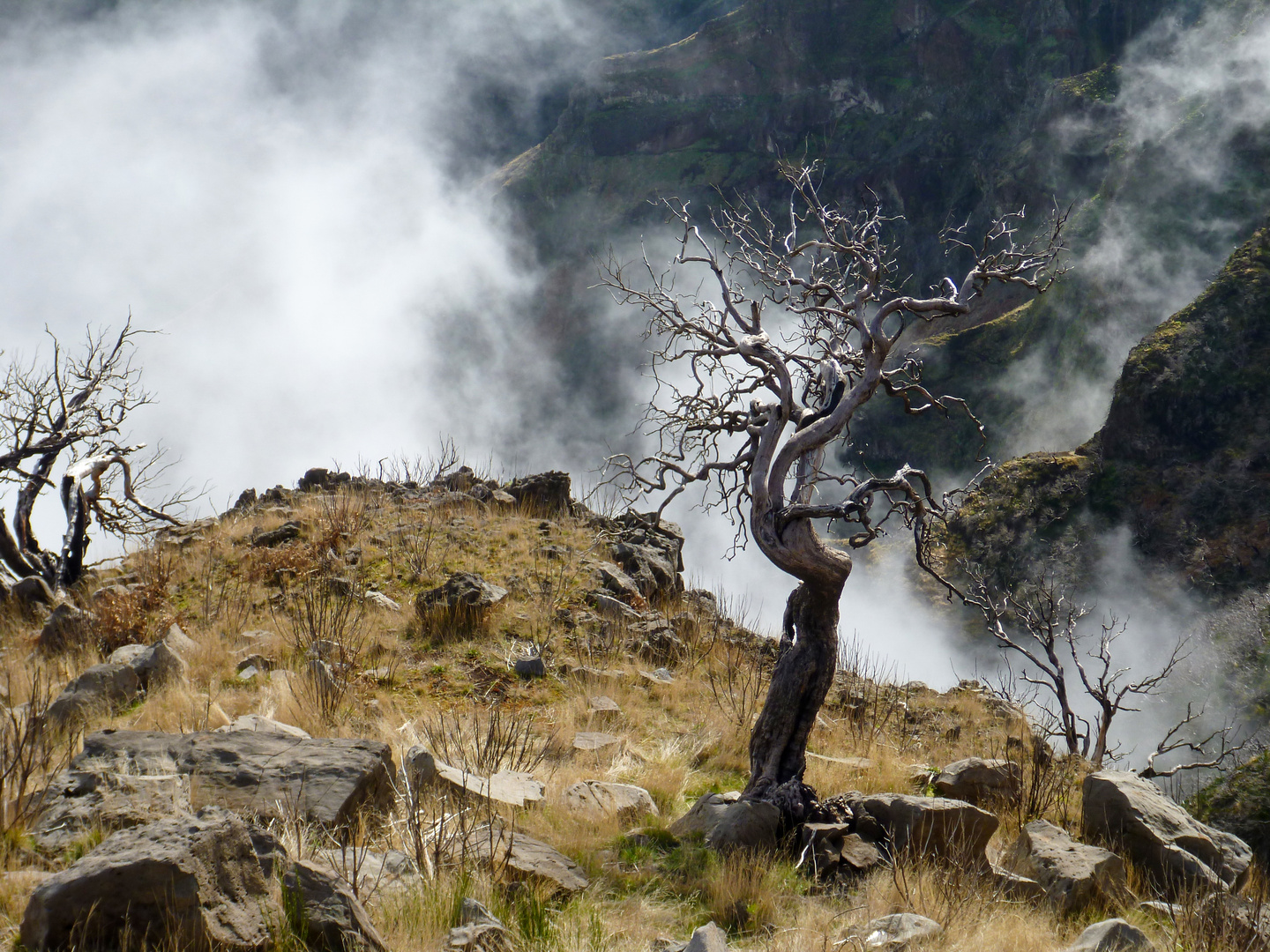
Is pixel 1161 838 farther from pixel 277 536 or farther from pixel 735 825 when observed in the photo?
pixel 277 536

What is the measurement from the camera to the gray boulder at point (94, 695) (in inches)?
237

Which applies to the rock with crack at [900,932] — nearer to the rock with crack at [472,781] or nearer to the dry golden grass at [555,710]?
the dry golden grass at [555,710]

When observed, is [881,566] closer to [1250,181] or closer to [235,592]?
[1250,181]

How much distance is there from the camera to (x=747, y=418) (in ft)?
21.0

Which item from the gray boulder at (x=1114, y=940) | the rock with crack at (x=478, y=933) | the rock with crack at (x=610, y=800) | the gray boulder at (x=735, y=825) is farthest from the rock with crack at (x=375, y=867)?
the gray boulder at (x=1114, y=940)

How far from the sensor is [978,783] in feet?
20.6

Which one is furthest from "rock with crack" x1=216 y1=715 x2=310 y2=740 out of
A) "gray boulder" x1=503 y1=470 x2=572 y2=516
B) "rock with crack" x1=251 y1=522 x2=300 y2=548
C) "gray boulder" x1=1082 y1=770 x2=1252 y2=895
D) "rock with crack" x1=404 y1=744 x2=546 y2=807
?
"gray boulder" x1=503 y1=470 x2=572 y2=516

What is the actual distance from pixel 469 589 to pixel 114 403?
23.4 ft

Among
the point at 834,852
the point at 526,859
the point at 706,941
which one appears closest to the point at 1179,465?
the point at 834,852

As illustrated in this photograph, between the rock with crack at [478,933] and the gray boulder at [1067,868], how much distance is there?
9.63 feet

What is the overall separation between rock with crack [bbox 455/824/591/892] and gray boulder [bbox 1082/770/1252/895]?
130 inches

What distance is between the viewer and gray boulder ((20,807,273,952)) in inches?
111

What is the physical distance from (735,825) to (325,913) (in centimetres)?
254

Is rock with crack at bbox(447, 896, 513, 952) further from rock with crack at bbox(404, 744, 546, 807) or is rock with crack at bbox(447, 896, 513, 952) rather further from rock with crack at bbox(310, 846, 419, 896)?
rock with crack at bbox(404, 744, 546, 807)
